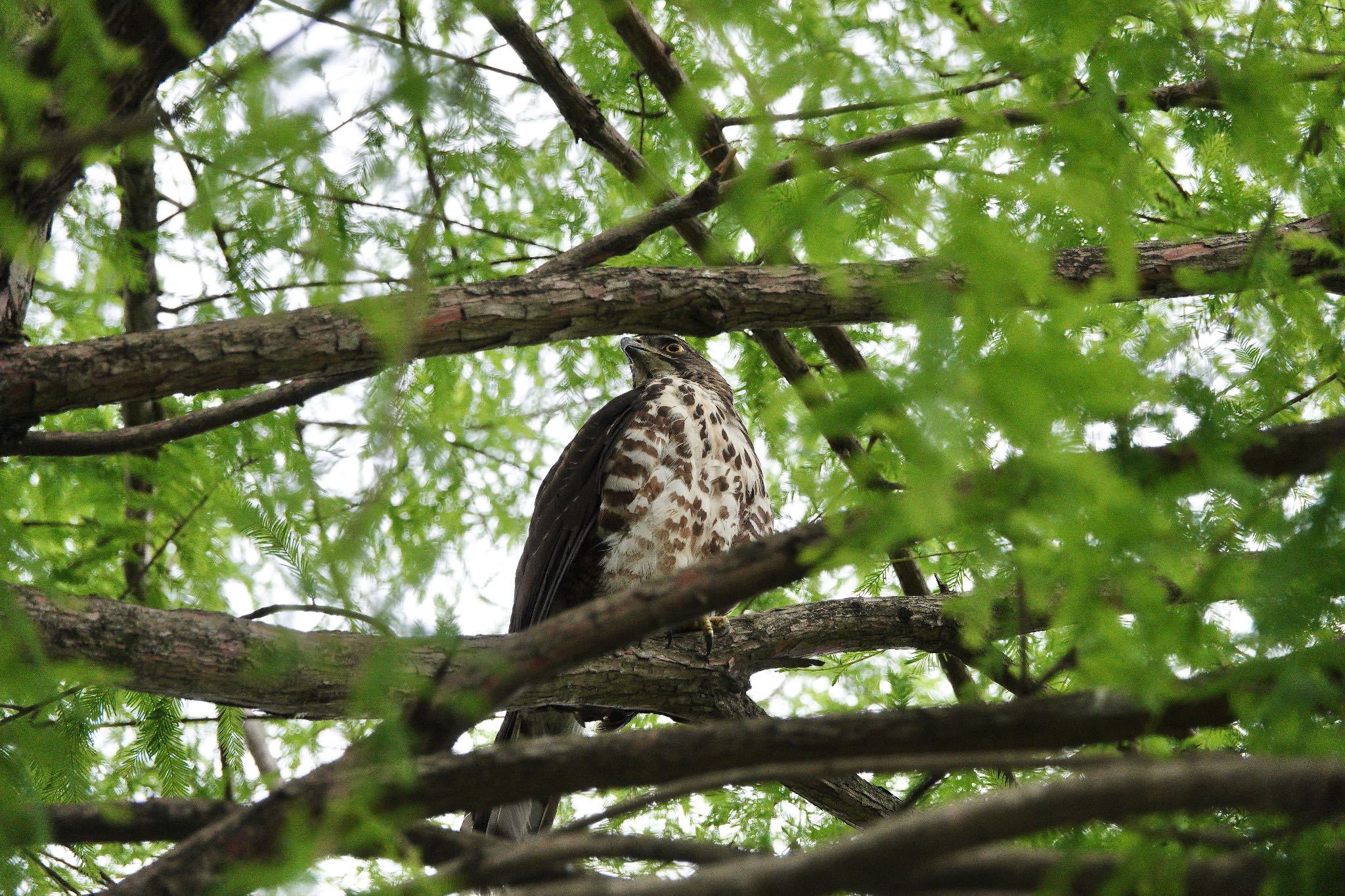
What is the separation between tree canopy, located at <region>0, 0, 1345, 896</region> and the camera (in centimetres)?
199

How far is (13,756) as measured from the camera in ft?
8.91

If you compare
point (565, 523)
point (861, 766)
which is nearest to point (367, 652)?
point (861, 766)

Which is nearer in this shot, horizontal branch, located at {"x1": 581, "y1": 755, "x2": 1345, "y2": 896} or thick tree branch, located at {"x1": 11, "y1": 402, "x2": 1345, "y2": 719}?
horizontal branch, located at {"x1": 581, "y1": 755, "x2": 1345, "y2": 896}

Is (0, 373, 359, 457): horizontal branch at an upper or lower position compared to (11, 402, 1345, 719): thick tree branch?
upper

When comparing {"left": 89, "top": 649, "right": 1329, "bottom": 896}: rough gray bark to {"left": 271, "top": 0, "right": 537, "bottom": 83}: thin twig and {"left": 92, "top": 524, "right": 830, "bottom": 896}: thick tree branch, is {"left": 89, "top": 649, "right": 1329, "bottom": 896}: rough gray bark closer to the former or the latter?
→ {"left": 92, "top": 524, "right": 830, "bottom": 896}: thick tree branch

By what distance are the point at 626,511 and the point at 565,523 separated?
0.95 ft

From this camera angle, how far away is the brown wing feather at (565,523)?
5.10 meters

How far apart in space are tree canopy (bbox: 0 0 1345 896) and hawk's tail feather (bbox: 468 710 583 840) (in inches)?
19.3

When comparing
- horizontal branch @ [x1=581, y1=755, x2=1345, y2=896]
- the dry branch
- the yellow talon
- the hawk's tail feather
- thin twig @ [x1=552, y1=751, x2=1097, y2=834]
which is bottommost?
horizontal branch @ [x1=581, y1=755, x2=1345, y2=896]

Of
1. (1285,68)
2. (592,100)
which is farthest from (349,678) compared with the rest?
(1285,68)

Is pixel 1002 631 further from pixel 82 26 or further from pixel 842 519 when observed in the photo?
pixel 82 26

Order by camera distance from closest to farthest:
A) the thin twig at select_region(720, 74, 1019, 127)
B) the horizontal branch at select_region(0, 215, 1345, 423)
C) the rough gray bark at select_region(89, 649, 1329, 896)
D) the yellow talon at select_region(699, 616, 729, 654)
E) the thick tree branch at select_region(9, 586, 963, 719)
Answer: the rough gray bark at select_region(89, 649, 1329, 896), the thin twig at select_region(720, 74, 1019, 127), the thick tree branch at select_region(9, 586, 963, 719), the horizontal branch at select_region(0, 215, 1345, 423), the yellow talon at select_region(699, 616, 729, 654)

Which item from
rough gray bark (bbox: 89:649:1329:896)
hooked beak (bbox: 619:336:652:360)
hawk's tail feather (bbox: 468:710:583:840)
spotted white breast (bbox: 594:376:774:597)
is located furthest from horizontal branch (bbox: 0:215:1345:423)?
hooked beak (bbox: 619:336:652:360)

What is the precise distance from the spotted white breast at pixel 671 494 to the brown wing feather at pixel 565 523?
0.07m
